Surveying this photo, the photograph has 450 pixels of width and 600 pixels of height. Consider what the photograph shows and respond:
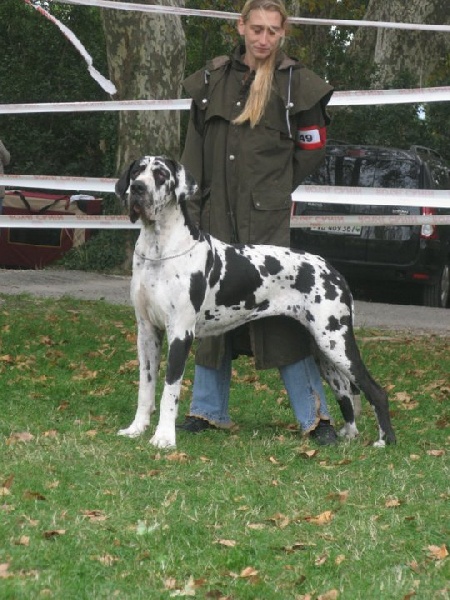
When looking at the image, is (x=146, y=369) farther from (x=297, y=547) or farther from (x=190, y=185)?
(x=297, y=547)

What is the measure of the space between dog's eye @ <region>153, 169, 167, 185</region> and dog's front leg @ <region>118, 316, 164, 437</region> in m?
0.79

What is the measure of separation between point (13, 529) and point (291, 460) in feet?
6.68

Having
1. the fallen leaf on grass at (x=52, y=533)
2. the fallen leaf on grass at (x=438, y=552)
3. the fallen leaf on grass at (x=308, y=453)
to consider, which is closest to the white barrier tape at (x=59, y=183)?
the fallen leaf on grass at (x=308, y=453)

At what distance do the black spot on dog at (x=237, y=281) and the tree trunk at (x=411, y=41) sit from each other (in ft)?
54.8

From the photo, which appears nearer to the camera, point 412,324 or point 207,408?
point 207,408

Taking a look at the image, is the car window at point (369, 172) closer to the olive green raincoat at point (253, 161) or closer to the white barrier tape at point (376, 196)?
the white barrier tape at point (376, 196)

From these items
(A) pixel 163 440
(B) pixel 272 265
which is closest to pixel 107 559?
(A) pixel 163 440

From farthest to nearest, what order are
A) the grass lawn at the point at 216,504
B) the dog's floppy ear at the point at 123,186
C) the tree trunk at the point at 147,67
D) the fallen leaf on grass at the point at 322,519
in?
the tree trunk at the point at 147,67 < the dog's floppy ear at the point at 123,186 < the fallen leaf on grass at the point at 322,519 < the grass lawn at the point at 216,504

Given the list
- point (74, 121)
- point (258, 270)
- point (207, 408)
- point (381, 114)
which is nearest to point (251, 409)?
point (207, 408)

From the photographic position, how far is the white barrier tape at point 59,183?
10828 mm

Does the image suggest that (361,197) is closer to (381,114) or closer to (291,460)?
(291,460)

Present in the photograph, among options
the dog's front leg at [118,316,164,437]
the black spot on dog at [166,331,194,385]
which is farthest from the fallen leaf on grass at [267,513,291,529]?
the dog's front leg at [118,316,164,437]

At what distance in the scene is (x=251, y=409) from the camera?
8.24 metres

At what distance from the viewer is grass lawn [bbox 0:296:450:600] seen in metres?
4.44
